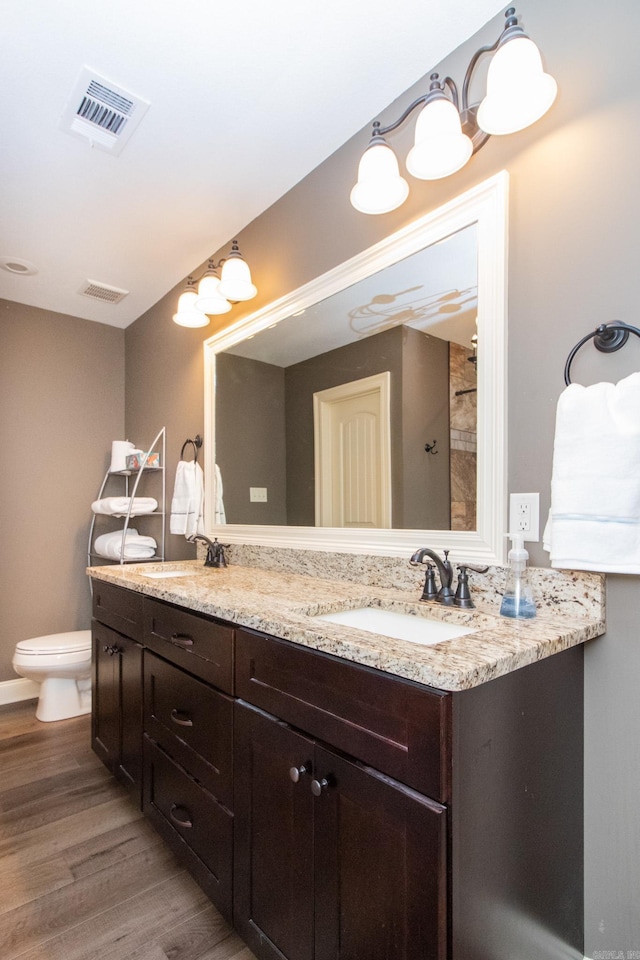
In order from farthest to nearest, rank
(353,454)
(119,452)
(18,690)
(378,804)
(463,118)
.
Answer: (119,452) < (18,690) < (353,454) < (463,118) < (378,804)

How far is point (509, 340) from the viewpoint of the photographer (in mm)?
1289

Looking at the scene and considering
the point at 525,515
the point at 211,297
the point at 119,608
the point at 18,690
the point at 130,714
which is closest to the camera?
the point at 525,515

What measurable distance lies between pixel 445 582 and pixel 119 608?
1.34m

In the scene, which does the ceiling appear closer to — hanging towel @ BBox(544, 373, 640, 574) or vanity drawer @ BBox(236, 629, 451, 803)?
hanging towel @ BBox(544, 373, 640, 574)

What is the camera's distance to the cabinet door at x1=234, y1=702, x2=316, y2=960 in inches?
40.7

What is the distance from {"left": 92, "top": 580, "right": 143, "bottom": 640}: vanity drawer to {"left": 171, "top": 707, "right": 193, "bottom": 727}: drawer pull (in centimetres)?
35

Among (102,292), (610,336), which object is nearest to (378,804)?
(610,336)

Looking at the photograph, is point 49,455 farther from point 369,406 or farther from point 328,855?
point 328,855

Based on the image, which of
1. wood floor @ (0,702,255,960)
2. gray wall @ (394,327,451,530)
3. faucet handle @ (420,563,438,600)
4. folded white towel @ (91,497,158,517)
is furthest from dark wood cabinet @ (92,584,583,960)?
folded white towel @ (91,497,158,517)

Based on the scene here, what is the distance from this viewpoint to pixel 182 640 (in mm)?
1513

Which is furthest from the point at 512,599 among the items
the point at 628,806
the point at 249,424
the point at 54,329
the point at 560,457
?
the point at 54,329

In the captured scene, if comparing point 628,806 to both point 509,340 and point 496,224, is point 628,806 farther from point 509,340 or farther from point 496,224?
point 496,224

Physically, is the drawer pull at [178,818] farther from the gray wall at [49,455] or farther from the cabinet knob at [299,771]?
the gray wall at [49,455]

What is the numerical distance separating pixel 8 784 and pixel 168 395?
6.68 feet
